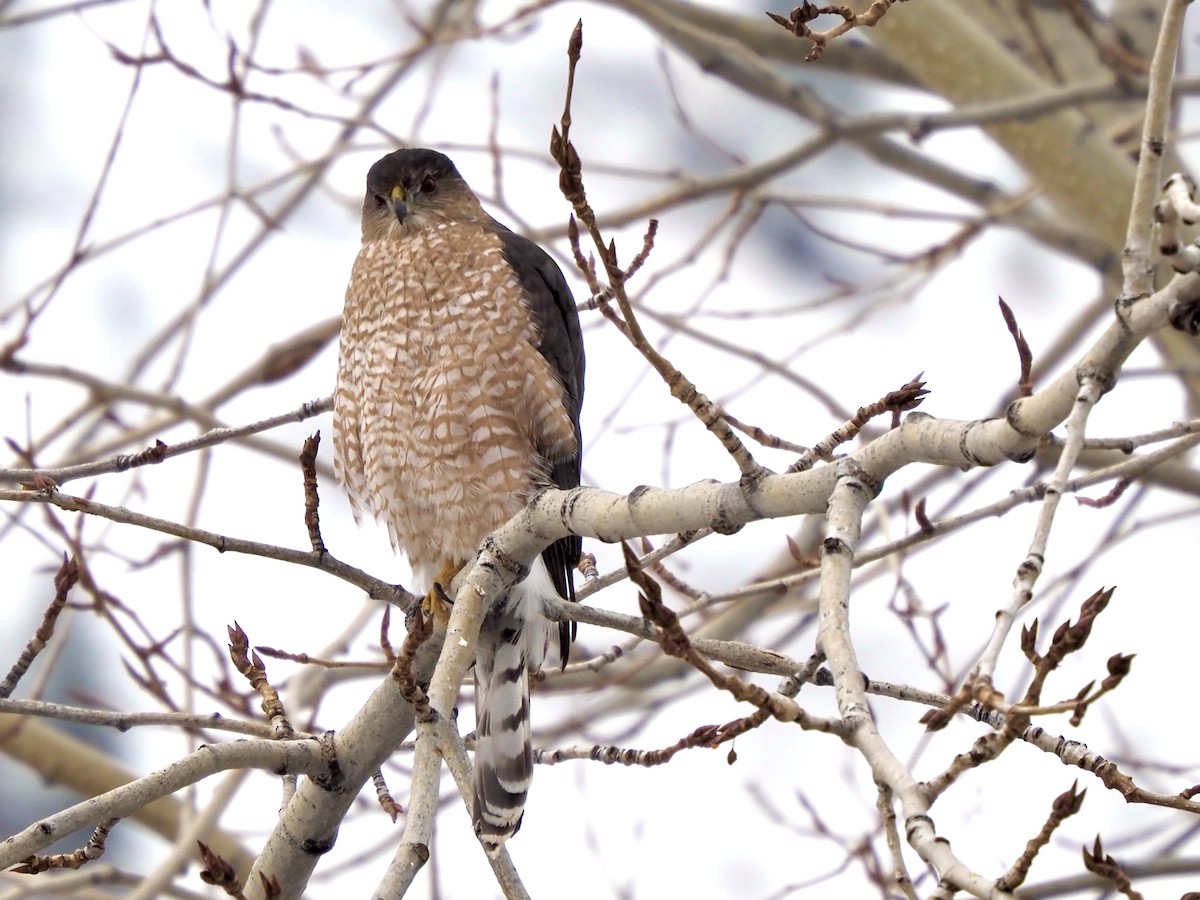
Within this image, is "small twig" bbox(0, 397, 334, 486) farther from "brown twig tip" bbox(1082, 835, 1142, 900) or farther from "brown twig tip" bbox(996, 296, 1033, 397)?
"brown twig tip" bbox(1082, 835, 1142, 900)

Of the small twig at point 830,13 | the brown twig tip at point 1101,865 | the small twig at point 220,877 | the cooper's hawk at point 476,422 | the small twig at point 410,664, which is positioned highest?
the cooper's hawk at point 476,422

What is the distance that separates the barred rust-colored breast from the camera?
4191mm

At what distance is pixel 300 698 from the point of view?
5.28 m

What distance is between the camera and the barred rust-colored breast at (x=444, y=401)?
165 inches

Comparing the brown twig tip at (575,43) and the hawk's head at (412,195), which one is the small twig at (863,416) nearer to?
the brown twig tip at (575,43)

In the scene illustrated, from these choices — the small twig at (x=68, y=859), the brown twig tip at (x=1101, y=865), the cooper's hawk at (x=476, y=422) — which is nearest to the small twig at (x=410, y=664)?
the small twig at (x=68, y=859)

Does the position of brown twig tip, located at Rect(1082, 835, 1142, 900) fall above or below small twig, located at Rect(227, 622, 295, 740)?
below

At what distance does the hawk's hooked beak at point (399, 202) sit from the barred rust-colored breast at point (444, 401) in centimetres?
26

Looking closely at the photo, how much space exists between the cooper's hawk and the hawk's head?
204 mm

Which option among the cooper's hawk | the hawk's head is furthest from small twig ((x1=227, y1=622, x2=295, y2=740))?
the hawk's head

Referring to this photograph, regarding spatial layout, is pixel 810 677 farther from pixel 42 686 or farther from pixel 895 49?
pixel 895 49

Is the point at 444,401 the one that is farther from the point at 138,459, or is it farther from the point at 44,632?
the point at 44,632

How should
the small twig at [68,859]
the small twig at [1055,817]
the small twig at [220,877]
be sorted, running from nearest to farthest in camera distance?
the small twig at [1055,817] → the small twig at [220,877] → the small twig at [68,859]

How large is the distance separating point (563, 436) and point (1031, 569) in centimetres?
253
